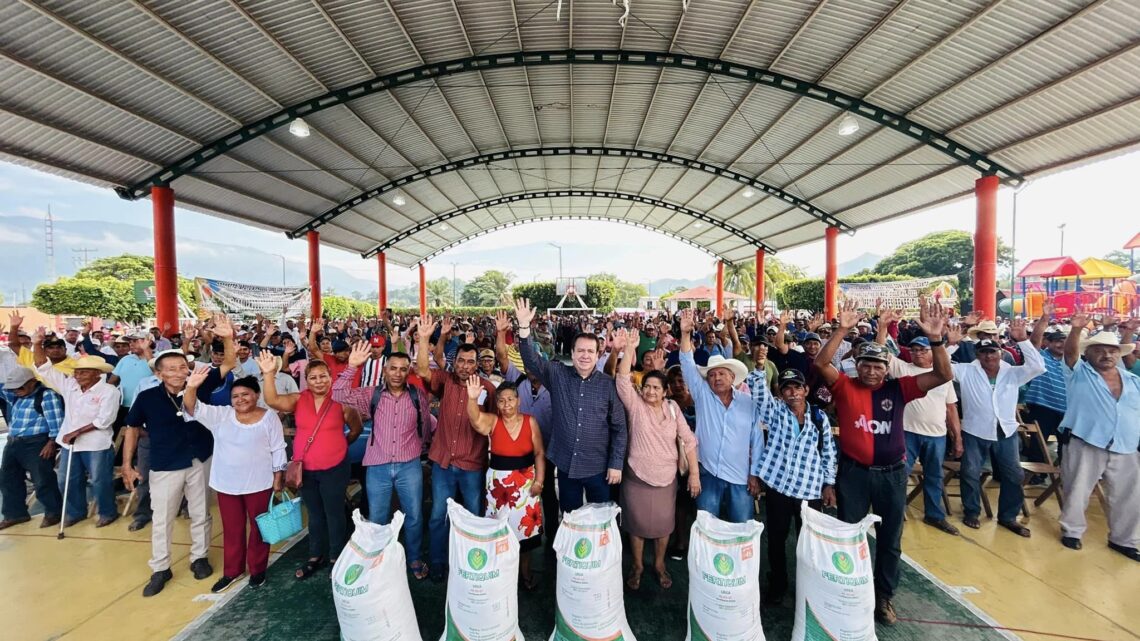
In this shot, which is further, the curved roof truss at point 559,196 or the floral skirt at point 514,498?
the curved roof truss at point 559,196

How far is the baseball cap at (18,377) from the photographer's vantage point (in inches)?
170

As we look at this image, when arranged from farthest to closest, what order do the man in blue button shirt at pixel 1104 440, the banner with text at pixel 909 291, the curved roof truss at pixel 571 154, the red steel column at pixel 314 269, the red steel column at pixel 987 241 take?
1. the red steel column at pixel 314 269
2. the curved roof truss at pixel 571 154
3. the banner with text at pixel 909 291
4. the red steel column at pixel 987 241
5. the man in blue button shirt at pixel 1104 440

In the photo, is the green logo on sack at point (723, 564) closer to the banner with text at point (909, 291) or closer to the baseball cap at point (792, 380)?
the baseball cap at point (792, 380)

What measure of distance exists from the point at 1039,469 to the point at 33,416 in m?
9.34

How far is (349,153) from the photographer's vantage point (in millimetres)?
14125

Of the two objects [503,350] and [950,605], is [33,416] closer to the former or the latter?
[503,350]

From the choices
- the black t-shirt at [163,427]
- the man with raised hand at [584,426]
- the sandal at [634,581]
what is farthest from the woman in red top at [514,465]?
the black t-shirt at [163,427]

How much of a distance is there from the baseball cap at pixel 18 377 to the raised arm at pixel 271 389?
10.2ft

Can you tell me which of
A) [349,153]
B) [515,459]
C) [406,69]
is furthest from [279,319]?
[515,459]

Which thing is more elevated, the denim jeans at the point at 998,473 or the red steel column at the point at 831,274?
the red steel column at the point at 831,274

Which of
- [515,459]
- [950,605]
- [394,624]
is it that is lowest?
[950,605]

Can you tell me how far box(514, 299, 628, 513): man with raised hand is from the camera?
300 cm

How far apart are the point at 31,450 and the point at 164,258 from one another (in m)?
9.36

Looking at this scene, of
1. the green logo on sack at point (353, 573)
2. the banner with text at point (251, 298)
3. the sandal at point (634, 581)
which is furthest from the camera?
the banner with text at point (251, 298)
